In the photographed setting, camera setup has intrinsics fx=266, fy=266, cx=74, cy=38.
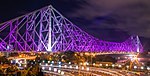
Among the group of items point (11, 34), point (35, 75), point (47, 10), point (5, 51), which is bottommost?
point (35, 75)

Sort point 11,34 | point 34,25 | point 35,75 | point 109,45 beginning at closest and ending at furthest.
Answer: point 35,75 → point 11,34 → point 34,25 → point 109,45

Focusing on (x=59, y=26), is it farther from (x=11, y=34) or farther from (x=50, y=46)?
(x=11, y=34)

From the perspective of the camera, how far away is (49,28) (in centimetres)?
7019

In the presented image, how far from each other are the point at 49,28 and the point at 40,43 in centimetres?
550

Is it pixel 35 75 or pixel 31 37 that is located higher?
pixel 31 37

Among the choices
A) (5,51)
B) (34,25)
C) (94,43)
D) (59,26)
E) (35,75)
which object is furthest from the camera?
(94,43)

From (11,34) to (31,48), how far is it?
6341 millimetres

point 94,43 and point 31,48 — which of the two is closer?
point 31,48

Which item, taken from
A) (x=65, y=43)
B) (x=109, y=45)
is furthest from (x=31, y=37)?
(x=109, y=45)

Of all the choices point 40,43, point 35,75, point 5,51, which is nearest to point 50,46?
point 40,43

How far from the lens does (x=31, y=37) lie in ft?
213

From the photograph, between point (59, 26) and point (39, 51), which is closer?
point (39, 51)

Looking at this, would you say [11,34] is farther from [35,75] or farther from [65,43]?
[35,75]

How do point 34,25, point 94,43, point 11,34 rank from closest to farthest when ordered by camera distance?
point 11,34 → point 34,25 → point 94,43
